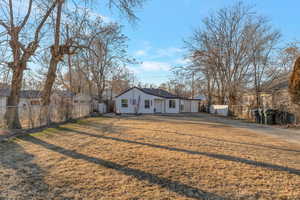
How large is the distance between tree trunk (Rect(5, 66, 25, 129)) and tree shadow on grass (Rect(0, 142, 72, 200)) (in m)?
4.54

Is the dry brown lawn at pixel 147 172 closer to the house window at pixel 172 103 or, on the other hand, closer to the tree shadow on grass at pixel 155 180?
the tree shadow on grass at pixel 155 180

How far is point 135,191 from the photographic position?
2891 mm

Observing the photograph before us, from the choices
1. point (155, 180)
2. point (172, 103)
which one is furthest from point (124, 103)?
point (155, 180)

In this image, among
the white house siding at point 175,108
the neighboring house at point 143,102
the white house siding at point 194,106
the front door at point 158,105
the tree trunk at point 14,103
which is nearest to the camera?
the tree trunk at point 14,103

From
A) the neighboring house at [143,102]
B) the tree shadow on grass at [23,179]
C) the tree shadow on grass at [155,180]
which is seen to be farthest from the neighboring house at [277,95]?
the tree shadow on grass at [23,179]

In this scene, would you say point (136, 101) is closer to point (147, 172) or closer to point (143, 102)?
point (143, 102)

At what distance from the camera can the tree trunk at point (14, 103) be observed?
8648 mm

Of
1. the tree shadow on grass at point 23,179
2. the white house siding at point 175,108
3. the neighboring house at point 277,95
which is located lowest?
the tree shadow on grass at point 23,179

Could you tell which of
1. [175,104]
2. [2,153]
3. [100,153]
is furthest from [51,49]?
[175,104]

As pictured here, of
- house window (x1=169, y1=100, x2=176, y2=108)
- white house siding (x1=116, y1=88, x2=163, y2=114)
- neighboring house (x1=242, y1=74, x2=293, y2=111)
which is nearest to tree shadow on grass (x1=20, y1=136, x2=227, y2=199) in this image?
neighboring house (x1=242, y1=74, x2=293, y2=111)

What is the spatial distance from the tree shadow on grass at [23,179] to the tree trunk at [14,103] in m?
4.54

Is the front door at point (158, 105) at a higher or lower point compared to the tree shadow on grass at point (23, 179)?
higher

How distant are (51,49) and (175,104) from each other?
17714mm

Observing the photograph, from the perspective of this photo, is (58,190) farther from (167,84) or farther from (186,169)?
(167,84)
